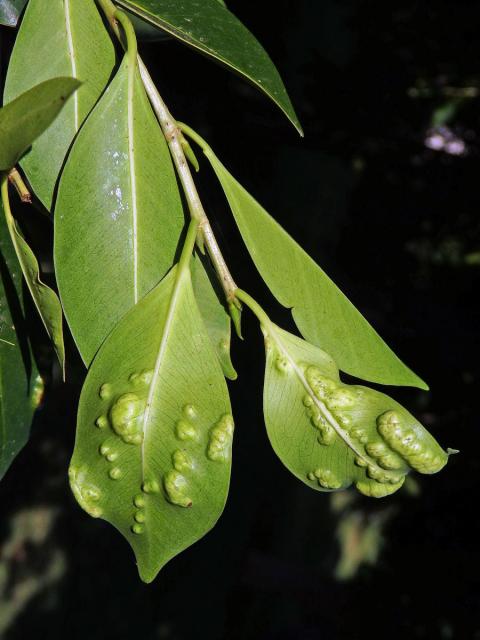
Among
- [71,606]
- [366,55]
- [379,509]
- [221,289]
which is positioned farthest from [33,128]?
[71,606]

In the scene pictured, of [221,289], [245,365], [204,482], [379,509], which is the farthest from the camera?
[245,365]

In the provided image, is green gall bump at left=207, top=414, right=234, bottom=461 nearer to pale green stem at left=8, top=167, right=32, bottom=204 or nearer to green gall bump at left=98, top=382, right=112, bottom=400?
green gall bump at left=98, top=382, right=112, bottom=400

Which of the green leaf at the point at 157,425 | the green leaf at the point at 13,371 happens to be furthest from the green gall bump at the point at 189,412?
the green leaf at the point at 13,371

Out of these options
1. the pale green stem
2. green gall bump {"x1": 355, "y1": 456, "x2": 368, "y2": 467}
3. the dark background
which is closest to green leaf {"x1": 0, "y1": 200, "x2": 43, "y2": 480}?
the pale green stem

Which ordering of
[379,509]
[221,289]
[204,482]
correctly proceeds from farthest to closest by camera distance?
[379,509], [221,289], [204,482]

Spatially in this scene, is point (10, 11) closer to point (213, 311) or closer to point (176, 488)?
point (213, 311)

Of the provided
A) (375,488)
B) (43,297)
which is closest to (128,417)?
(43,297)

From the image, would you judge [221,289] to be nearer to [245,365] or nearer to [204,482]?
[204,482]

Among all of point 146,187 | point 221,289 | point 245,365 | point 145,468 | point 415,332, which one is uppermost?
point 146,187
